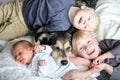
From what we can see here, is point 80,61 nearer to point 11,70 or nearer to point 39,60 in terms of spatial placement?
point 39,60

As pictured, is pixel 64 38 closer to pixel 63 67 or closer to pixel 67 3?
pixel 63 67

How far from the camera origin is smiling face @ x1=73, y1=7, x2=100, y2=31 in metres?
1.49

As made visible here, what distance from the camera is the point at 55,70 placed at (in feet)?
4.29

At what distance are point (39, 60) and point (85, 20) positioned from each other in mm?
372

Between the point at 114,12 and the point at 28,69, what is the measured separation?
0.67 meters

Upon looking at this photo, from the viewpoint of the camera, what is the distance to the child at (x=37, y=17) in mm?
1514

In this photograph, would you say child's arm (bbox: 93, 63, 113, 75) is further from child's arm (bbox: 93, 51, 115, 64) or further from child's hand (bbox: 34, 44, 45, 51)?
child's hand (bbox: 34, 44, 45, 51)

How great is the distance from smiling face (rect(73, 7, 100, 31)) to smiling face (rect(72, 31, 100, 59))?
9cm

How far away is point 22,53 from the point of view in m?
1.33

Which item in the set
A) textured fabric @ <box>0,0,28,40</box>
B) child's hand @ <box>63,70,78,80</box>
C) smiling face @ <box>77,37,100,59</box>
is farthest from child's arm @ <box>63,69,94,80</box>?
textured fabric @ <box>0,0,28,40</box>

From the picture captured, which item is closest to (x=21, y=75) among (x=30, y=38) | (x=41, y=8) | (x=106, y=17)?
(x=30, y=38)

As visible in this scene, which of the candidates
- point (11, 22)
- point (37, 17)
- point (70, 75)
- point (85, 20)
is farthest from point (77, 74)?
point (11, 22)

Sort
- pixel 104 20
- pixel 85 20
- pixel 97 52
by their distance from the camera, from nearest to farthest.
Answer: pixel 97 52
pixel 85 20
pixel 104 20

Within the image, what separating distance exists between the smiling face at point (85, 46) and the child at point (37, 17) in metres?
0.12
